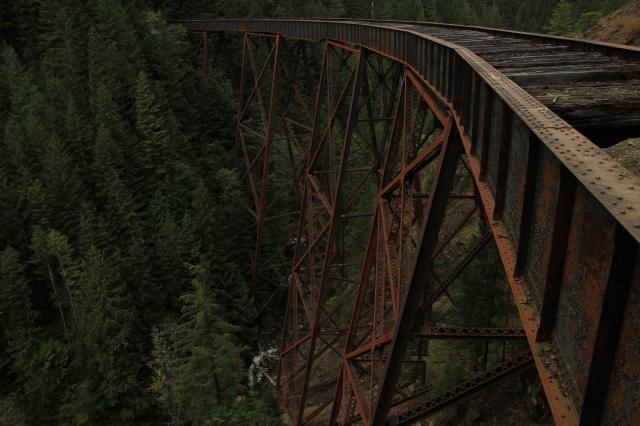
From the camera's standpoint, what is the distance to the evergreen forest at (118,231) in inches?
734

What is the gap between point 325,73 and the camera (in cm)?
1427

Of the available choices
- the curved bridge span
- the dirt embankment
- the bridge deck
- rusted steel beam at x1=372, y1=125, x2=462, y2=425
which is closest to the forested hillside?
rusted steel beam at x1=372, y1=125, x2=462, y2=425

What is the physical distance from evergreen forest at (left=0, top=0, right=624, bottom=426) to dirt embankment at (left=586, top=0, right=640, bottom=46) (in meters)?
16.3

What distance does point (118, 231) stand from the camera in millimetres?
22094

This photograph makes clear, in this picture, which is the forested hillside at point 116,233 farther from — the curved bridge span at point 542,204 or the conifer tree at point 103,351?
the curved bridge span at point 542,204

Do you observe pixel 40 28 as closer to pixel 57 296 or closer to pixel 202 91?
pixel 202 91

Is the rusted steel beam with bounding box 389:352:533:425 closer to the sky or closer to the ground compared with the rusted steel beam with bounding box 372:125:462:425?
closer to the ground

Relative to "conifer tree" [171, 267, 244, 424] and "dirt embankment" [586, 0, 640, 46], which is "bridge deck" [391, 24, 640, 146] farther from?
"dirt embankment" [586, 0, 640, 46]

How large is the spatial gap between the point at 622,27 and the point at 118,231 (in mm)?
21158

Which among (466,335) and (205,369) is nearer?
(466,335)

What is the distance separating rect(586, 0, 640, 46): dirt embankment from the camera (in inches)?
712

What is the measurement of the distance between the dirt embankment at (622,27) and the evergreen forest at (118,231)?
16251mm

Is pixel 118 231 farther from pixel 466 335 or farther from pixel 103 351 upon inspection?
pixel 466 335

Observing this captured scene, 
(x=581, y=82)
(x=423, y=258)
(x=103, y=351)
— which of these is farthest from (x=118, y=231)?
(x=581, y=82)
